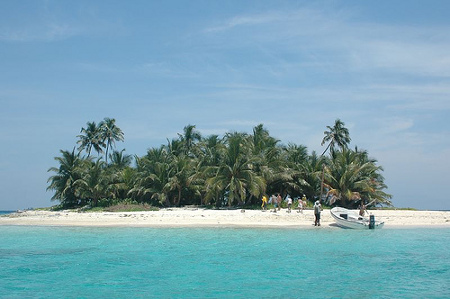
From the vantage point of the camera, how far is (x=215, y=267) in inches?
587

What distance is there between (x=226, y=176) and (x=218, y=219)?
6.24m

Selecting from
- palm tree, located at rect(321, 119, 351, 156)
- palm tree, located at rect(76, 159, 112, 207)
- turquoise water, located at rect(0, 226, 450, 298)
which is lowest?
turquoise water, located at rect(0, 226, 450, 298)

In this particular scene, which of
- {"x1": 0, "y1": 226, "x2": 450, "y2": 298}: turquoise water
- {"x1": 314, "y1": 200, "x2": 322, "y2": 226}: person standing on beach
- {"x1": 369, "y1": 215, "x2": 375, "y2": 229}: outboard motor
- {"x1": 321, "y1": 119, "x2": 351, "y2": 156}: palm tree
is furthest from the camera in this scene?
{"x1": 321, "y1": 119, "x2": 351, "y2": 156}: palm tree

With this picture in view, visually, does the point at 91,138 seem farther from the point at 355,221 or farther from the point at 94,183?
the point at 355,221

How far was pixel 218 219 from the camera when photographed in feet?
99.1

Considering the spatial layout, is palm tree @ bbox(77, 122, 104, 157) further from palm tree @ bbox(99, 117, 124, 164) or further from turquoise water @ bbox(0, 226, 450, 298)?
turquoise water @ bbox(0, 226, 450, 298)

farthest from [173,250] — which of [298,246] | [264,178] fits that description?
[264,178]

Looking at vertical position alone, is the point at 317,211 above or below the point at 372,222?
above

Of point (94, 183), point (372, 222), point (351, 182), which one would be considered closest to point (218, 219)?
point (372, 222)

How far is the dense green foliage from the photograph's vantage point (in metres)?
35.8

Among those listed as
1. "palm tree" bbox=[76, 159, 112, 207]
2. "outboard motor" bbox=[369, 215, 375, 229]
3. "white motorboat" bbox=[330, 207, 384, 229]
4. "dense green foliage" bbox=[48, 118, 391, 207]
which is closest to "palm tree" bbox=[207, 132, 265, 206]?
"dense green foliage" bbox=[48, 118, 391, 207]

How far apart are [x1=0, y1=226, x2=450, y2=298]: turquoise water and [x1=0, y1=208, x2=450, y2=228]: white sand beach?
3551 millimetres

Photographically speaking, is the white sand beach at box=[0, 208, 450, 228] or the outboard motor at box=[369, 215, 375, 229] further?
the white sand beach at box=[0, 208, 450, 228]

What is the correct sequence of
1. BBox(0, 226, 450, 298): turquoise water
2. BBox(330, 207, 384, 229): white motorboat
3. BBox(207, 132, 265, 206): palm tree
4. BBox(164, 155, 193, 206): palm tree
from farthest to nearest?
BBox(164, 155, 193, 206): palm tree
BBox(207, 132, 265, 206): palm tree
BBox(330, 207, 384, 229): white motorboat
BBox(0, 226, 450, 298): turquoise water
